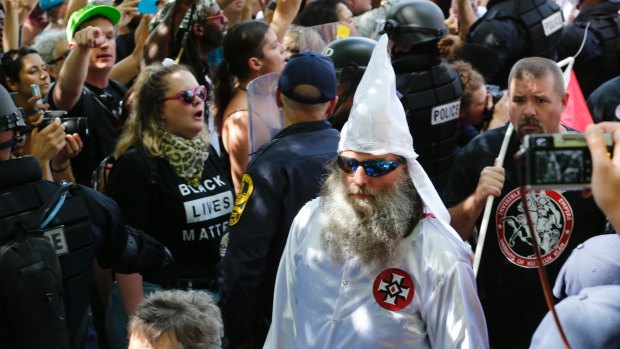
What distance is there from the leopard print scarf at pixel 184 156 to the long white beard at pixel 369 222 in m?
1.52

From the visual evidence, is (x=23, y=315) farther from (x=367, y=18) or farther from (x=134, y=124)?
(x=367, y=18)

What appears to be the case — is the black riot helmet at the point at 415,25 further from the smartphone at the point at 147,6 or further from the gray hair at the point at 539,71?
the smartphone at the point at 147,6

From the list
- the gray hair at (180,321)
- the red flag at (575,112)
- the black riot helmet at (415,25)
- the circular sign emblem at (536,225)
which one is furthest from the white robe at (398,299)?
the black riot helmet at (415,25)

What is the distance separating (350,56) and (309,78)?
103 centimetres

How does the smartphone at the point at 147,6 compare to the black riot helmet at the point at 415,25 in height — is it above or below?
above

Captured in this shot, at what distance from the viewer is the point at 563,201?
4660mm

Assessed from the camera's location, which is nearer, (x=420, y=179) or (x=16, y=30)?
(x=420, y=179)

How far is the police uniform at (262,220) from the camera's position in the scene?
4.53 m

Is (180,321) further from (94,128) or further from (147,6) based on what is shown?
(147,6)

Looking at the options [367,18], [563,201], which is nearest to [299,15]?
[367,18]

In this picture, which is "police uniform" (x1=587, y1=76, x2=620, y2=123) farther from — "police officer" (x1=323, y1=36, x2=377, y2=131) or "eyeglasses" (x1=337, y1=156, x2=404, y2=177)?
"eyeglasses" (x1=337, y1=156, x2=404, y2=177)

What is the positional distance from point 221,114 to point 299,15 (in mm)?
2608

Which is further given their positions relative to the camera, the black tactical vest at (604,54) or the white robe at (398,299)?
the black tactical vest at (604,54)

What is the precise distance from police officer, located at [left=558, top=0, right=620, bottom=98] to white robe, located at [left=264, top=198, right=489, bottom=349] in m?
5.12
